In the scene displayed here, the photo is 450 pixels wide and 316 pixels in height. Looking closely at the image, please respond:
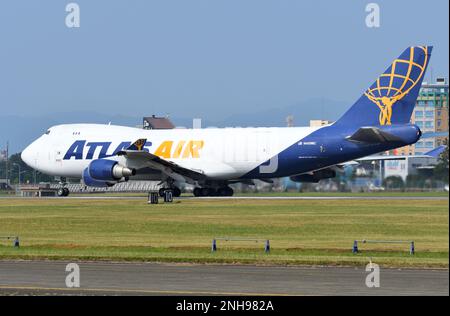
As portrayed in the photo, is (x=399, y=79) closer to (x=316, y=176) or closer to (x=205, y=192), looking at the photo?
(x=316, y=176)

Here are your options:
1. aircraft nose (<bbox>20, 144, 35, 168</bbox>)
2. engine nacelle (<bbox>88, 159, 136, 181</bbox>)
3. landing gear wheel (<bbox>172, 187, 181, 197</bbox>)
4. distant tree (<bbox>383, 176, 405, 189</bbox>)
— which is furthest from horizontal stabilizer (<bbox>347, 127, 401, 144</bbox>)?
aircraft nose (<bbox>20, 144, 35, 168</bbox>)

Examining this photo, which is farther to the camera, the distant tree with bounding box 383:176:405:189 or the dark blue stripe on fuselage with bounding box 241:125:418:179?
the dark blue stripe on fuselage with bounding box 241:125:418:179

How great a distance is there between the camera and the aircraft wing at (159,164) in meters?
77.2

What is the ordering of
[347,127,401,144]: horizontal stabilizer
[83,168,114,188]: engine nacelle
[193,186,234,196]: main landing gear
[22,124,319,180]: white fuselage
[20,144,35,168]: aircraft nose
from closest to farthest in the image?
[347,127,401,144]: horizontal stabilizer
[22,124,319,180]: white fuselage
[83,168,114,188]: engine nacelle
[193,186,234,196]: main landing gear
[20,144,35,168]: aircraft nose

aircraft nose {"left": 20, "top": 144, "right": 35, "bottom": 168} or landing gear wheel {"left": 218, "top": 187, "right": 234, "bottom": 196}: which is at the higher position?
aircraft nose {"left": 20, "top": 144, "right": 35, "bottom": 168}

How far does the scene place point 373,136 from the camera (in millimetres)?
72562

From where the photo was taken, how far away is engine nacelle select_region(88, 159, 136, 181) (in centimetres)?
7700

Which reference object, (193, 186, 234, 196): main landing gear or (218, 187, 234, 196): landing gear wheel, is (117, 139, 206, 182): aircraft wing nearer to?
(193, 186, 234, 196): main landing gear

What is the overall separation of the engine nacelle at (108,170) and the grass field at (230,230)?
209 cm

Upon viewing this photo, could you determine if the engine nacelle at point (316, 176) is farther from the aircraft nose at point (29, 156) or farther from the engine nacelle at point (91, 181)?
the aircraft nose at point (29, 156)

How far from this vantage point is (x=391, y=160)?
264 feet

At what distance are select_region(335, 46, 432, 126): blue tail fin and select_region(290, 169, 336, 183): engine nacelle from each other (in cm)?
511

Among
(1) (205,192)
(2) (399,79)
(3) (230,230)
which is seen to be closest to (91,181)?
(1) (205,192)
